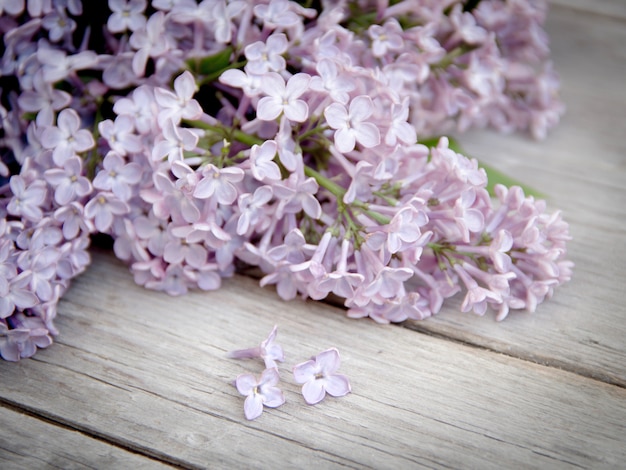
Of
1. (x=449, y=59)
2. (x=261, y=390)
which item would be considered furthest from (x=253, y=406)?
(x=449, y=59)

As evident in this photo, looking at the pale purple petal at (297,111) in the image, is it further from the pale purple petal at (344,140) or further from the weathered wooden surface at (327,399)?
the weathered wooden surface at (327,399)

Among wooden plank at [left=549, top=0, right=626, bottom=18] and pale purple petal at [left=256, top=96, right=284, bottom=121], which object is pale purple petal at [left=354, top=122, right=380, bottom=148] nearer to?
pale purple petal at [left=256, top=96, right=284, bottom=121]

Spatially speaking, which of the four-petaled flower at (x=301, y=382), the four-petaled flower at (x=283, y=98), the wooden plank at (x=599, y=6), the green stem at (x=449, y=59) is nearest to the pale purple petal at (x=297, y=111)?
the four-petaled flower at (x=283, y=98)

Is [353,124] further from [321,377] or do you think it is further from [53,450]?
[53,450]

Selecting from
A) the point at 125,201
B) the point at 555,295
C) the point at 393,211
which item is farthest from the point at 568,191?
the point at 125,201

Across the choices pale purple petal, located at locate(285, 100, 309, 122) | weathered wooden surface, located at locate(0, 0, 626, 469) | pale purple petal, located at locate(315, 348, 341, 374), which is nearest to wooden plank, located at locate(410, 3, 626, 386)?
weathered wooden surface, located at locate(0, 0, 626, 469)

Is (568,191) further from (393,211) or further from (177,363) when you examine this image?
(177,363)
